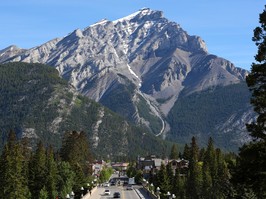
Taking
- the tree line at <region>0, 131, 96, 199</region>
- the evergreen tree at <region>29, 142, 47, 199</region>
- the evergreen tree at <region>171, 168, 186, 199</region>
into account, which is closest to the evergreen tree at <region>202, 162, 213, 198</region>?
the evergreen tree at <region>171, 168, 186, 199</region>

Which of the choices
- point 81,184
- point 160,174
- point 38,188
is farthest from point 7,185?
point 160,174

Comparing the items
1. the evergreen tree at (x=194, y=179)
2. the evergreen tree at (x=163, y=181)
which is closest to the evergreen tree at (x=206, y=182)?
the evergreen tree at (x=194, y=179)

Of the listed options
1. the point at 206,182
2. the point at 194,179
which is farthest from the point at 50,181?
the point at 194,179

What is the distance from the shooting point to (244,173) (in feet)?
117

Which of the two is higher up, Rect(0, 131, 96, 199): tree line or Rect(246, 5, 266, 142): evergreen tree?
Rect(246, 5, 266, 142): evergreen tree

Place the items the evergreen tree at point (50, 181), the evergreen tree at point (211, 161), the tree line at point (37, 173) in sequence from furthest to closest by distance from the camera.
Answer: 1. the evergreen tree at point (211, 161)
2. the evergreen tree at point (50, 181)
3. the tree line at point (37, 173)

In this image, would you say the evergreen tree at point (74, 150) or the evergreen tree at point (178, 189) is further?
the evergreen tree at point (178, 189)

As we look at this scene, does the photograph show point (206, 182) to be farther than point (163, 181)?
No

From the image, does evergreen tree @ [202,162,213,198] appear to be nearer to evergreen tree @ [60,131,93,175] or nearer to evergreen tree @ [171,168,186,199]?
evergreen tree @ [171,168,186,199]

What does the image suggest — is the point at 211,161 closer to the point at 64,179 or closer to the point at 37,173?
the point at 64,179

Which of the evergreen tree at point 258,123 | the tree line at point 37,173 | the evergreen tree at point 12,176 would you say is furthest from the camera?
the tree line at point 37,173

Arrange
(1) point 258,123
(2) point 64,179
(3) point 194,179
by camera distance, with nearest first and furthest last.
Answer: (1) point 258,123 < (2) point 64,179 < (3) point 194,179

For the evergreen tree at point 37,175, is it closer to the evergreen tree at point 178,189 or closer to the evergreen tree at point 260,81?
the evergreen tree at point 178,189

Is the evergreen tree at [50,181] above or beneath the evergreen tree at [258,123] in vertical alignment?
beneath
